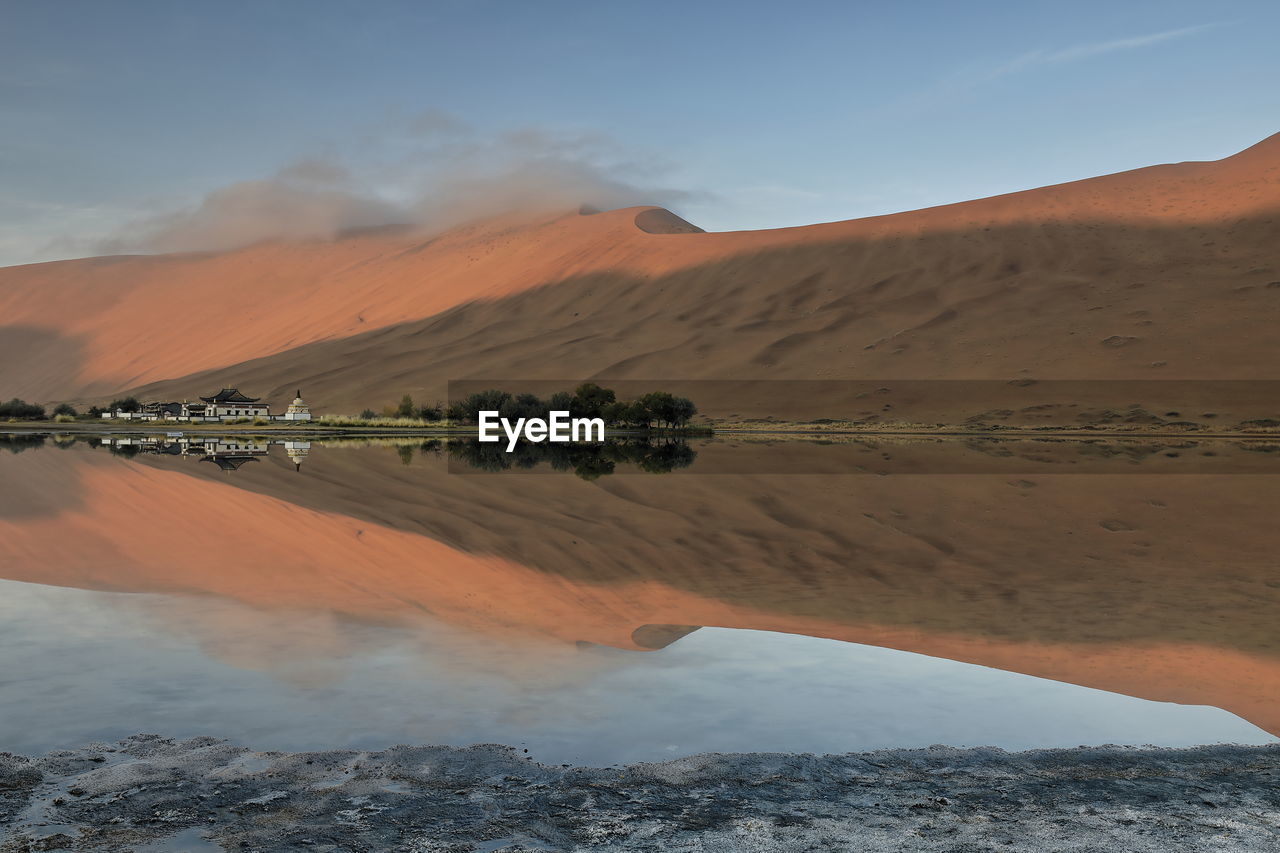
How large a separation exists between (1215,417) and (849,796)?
10394cm

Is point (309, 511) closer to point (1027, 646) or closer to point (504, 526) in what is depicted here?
point (504, 526)

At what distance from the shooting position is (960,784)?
6832 mm

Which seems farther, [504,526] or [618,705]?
[504,526]

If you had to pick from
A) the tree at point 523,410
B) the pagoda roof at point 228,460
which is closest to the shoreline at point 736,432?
the tree at point 523,410

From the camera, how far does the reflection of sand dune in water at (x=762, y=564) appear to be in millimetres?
11383

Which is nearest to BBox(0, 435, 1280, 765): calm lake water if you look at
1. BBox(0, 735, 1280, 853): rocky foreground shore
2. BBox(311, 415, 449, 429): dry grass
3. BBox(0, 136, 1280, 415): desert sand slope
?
BBox(0, 735, 1280, 853): rocky foreground shore

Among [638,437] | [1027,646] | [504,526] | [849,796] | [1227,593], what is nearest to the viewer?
[849,796]

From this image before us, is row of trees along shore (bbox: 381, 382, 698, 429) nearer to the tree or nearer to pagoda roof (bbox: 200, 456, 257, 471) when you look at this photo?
the tree

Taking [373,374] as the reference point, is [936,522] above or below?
below

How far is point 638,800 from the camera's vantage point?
6.46m

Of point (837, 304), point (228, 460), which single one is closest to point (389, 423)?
point (228, 460)

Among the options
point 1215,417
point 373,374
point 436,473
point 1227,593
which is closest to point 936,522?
point 1227,593

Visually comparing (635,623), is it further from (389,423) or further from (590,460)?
(389,423)

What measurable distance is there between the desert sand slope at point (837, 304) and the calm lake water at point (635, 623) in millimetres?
98904
